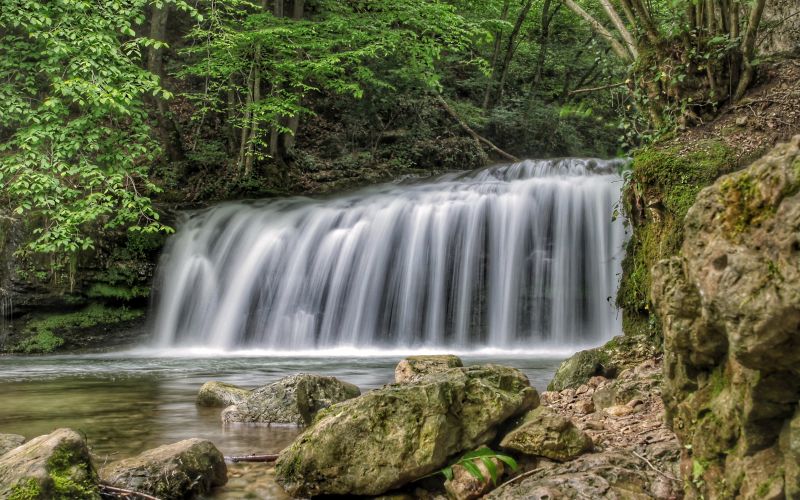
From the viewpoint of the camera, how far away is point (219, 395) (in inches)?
246

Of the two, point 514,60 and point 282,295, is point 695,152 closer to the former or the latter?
point 282,295

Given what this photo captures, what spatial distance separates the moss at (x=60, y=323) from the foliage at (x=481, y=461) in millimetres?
10269

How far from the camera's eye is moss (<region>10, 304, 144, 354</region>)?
1159cm

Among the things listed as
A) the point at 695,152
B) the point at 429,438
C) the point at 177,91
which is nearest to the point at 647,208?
the point at 695,152

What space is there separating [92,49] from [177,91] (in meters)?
10.6

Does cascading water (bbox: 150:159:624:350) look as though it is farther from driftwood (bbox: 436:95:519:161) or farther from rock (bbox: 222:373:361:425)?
driftwood (bbox: 436:95:519:161)

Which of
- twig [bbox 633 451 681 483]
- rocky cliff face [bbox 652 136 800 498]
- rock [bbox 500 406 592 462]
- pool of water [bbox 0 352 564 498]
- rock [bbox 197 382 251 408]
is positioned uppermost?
rocky cliff face [bbox 652 136 800 498]

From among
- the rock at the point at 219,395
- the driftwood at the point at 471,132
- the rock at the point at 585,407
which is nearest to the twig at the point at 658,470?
the rock at the point at 585,407

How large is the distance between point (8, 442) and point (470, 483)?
2.77 metres

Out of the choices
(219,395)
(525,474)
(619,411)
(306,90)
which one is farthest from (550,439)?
(306,90)

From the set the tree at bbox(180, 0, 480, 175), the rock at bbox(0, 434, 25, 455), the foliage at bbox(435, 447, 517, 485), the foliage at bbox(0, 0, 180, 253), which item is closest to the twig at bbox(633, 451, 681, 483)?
the foliage at bbox(435, 447, 517, 485)

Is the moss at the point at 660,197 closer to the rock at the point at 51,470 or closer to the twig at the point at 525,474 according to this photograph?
the twig at the point at 525,474

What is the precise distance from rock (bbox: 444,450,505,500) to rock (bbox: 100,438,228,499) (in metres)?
1.30

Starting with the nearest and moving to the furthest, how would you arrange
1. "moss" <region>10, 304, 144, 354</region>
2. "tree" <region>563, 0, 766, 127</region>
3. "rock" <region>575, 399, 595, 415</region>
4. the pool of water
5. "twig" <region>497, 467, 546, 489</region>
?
"twig" <region>497, 467, 546, 489</region>, "rock" <region>575, 399, 595, 415</region>, the pool of water, "tree" <region>563, 0, 766, 127</region>, "moss" <region>10, 304, 144, 354</region>
